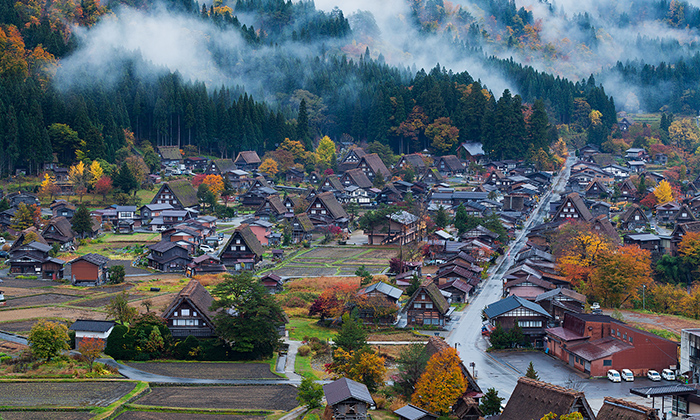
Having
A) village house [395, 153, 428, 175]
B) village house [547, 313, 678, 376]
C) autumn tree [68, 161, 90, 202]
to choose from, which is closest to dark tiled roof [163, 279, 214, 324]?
village house [547, 313, 678, 376]

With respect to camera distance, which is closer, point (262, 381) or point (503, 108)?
point (262, 381)

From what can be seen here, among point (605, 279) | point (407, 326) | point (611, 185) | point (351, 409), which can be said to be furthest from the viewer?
point (611, 185)

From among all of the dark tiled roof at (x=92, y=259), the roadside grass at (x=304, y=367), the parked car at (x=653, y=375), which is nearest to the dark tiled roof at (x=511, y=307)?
the parked car at (x=653, y=375)

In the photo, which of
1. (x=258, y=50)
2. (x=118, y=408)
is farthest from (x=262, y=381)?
(x=258, y=50)

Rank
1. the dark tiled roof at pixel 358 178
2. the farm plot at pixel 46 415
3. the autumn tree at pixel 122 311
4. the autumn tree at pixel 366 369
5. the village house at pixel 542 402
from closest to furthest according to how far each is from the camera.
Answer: the village house at pixel 542 402
the farm plot at pixel 46 415
the autumn tree at pixel 366 369
the autumn tree at pixel 122 311
the dark tiled roof at pixel 358 178

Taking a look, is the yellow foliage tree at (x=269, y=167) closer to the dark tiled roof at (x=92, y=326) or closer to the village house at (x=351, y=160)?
the village house at (x=351, y=160)

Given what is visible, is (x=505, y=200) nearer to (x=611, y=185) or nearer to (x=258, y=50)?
(x=611, y=185)

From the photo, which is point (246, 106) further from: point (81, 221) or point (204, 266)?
point (204, 266)

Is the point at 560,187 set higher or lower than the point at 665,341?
lower
